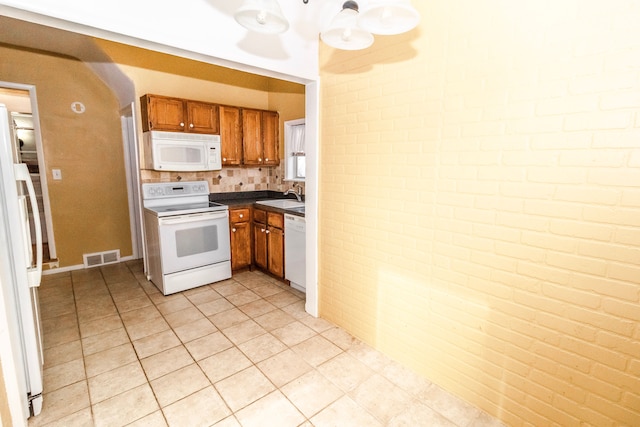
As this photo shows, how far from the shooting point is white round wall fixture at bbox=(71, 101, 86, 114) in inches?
148

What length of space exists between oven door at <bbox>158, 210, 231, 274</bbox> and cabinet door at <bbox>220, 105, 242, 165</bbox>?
2.73 feet

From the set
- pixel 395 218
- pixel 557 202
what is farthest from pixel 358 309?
pixel 557 202

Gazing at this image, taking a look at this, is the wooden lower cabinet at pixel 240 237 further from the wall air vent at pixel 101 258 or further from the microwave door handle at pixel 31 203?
the microwave door handle at pixel 31 203

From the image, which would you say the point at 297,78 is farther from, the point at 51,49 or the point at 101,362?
the point at 51,49

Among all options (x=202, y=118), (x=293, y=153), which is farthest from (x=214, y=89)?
(x=293, y=153)

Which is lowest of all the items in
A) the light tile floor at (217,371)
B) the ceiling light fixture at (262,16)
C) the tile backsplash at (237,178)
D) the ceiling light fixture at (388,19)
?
the light tile floor at (217,371)

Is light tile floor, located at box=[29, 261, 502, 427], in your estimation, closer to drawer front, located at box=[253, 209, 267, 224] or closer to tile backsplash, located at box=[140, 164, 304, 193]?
drawer front, located at box=[253, 209, 267, 224]

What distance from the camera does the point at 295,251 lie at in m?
3.31

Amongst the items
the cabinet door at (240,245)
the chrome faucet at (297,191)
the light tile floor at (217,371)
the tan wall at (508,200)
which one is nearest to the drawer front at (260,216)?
the cabinet door at (240,245)

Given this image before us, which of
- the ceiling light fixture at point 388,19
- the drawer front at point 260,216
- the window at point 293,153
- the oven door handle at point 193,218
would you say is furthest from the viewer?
the window at point 293,153

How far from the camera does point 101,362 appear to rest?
7.18ft

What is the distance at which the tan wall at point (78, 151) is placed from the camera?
355 centimetres

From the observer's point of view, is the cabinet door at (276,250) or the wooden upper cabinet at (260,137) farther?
the wooden upper cabinet at (260,137)

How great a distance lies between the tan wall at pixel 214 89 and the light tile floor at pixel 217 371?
1.76 meters
